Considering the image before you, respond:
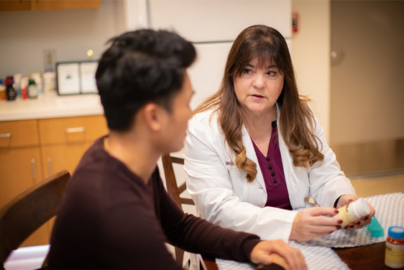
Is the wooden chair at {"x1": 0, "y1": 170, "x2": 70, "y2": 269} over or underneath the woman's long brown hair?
underneath

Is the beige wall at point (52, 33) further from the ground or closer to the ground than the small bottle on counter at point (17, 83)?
further from the ground

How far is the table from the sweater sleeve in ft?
0.13

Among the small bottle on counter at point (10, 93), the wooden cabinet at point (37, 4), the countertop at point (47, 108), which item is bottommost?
the countertop at point (47, 108)

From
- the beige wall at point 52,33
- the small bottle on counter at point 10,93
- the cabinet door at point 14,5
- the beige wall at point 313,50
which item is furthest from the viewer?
the beige wall at point 313,50

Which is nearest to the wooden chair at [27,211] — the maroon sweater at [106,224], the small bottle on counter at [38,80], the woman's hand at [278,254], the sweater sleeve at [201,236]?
the maroon sweater at [106,224]

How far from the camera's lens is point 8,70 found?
10.8 feet

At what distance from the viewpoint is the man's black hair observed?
0.87 meters

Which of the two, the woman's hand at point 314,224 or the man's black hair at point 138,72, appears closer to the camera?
the man's black hair at point 138,72

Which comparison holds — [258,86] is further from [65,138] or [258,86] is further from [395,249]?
[65,138]

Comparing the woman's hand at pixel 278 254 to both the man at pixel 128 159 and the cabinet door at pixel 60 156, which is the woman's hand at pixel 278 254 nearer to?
the man at pixel 128 159

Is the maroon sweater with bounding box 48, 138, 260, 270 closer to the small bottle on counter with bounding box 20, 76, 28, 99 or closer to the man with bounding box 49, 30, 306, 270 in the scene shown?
the man with bounding box 49, 30, 306, 270

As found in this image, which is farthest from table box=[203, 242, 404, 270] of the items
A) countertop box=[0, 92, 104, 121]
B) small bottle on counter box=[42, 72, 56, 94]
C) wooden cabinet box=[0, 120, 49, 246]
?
small bottle on counter box=[42, 72, 56, 94]

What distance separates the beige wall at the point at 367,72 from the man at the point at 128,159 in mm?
3120

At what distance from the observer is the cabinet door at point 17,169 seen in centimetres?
278
